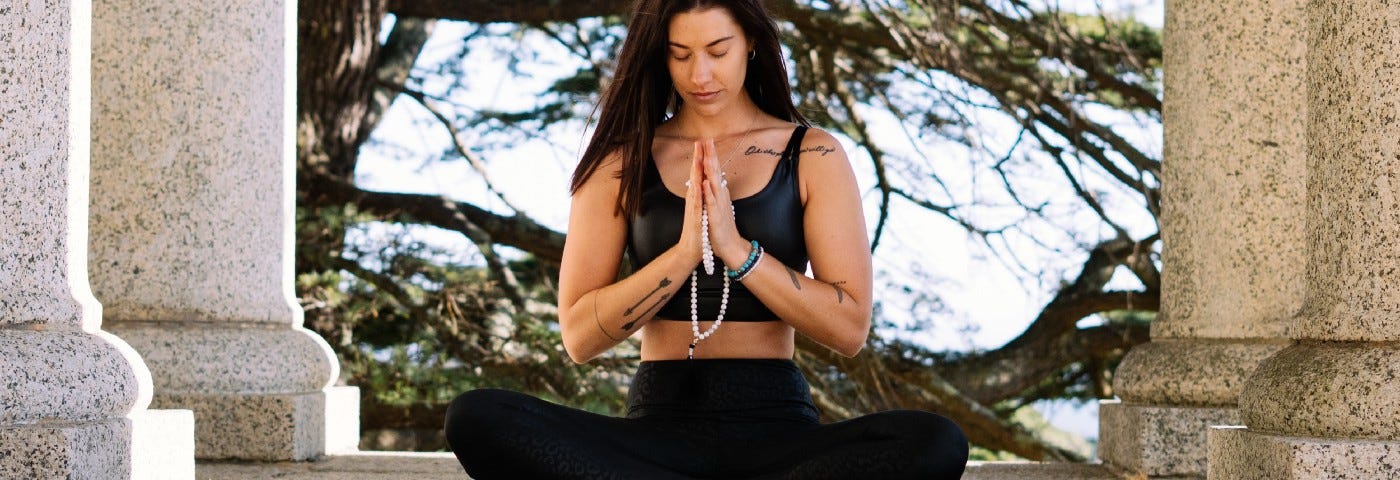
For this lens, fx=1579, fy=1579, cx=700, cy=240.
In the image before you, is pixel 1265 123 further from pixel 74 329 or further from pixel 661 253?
pixel 74 329

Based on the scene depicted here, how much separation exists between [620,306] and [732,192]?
0.48 metres

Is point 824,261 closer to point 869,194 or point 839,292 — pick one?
point 839,292

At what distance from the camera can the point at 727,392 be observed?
4.10 metres

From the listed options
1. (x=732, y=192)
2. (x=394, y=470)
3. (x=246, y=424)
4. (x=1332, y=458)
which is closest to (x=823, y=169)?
(x=732, y=192)

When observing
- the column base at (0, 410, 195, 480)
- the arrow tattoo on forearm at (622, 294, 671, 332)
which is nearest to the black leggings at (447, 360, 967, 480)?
the arrow tattoo on forearm at (622, 294, 671, 332)

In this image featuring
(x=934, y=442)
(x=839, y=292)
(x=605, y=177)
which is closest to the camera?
(x=934, y=442)

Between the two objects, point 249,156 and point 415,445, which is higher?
point 249,156

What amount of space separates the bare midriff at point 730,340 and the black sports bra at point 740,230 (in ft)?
0.06

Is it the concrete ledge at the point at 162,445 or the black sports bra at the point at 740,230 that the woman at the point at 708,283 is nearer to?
the black sports bra at the point at 740,230

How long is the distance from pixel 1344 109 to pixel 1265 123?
1.90 meters

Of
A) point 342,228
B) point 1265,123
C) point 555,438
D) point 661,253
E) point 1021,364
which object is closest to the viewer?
point 555,438

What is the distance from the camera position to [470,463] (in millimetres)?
3951

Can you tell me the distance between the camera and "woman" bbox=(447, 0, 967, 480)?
152 inches

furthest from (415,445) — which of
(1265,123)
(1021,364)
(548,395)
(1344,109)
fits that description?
(1344,109)
